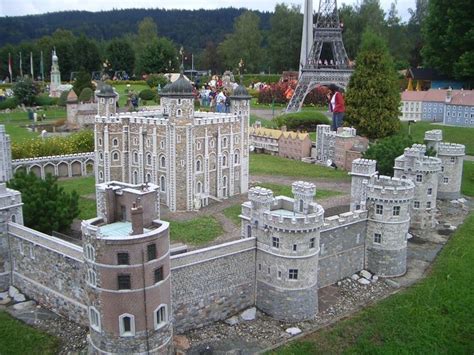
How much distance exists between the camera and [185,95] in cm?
4922

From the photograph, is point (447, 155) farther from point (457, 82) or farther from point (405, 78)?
point (405, 78)

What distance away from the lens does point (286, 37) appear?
144000mm

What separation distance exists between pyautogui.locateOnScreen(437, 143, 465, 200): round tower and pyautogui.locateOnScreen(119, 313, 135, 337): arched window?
4014cm

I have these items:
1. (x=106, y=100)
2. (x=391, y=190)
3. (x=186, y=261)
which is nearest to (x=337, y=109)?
(x=106, y=100)

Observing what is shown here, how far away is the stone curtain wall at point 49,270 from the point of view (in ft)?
108

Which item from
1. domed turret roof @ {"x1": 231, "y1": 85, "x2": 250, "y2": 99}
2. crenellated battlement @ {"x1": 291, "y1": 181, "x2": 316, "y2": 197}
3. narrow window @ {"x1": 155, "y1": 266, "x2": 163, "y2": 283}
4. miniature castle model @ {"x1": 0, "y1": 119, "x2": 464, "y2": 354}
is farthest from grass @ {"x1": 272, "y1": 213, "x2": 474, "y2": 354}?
domed turret roof @ {"x1": 231, "y1": 85, "x2": 250, "y2": 99}

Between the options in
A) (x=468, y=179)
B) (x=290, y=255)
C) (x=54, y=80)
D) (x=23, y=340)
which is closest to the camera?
(x=23, y=340)

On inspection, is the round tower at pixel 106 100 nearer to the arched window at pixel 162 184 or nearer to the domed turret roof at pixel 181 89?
the domed turret roof at pixel 181 89

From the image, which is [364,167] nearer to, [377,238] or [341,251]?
[377,238]

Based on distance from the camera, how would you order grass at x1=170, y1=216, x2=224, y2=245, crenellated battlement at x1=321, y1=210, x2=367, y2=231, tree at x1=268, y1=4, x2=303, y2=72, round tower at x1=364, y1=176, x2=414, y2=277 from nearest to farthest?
crenellated battlement at x1=321, y1=210, x2=367, y2=231, round tower at x1=364, y1=176, x2=414, y2=277, grass at x1=170, y1=216, x2=224, y2=245, tree at x1=268, y1=4, x2=303, y2=72

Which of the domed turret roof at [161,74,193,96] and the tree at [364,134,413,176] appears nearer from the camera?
the domed turret roof at [161,74,193,96]

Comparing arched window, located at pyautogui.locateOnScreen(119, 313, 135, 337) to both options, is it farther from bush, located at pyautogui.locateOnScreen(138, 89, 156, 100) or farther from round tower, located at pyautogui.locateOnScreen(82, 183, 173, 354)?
bush, located at pyautogui.locateOnScreen(138, 89, 156, 100)

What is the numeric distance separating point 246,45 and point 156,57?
2502cm

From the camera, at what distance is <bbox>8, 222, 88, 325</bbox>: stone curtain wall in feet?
108
